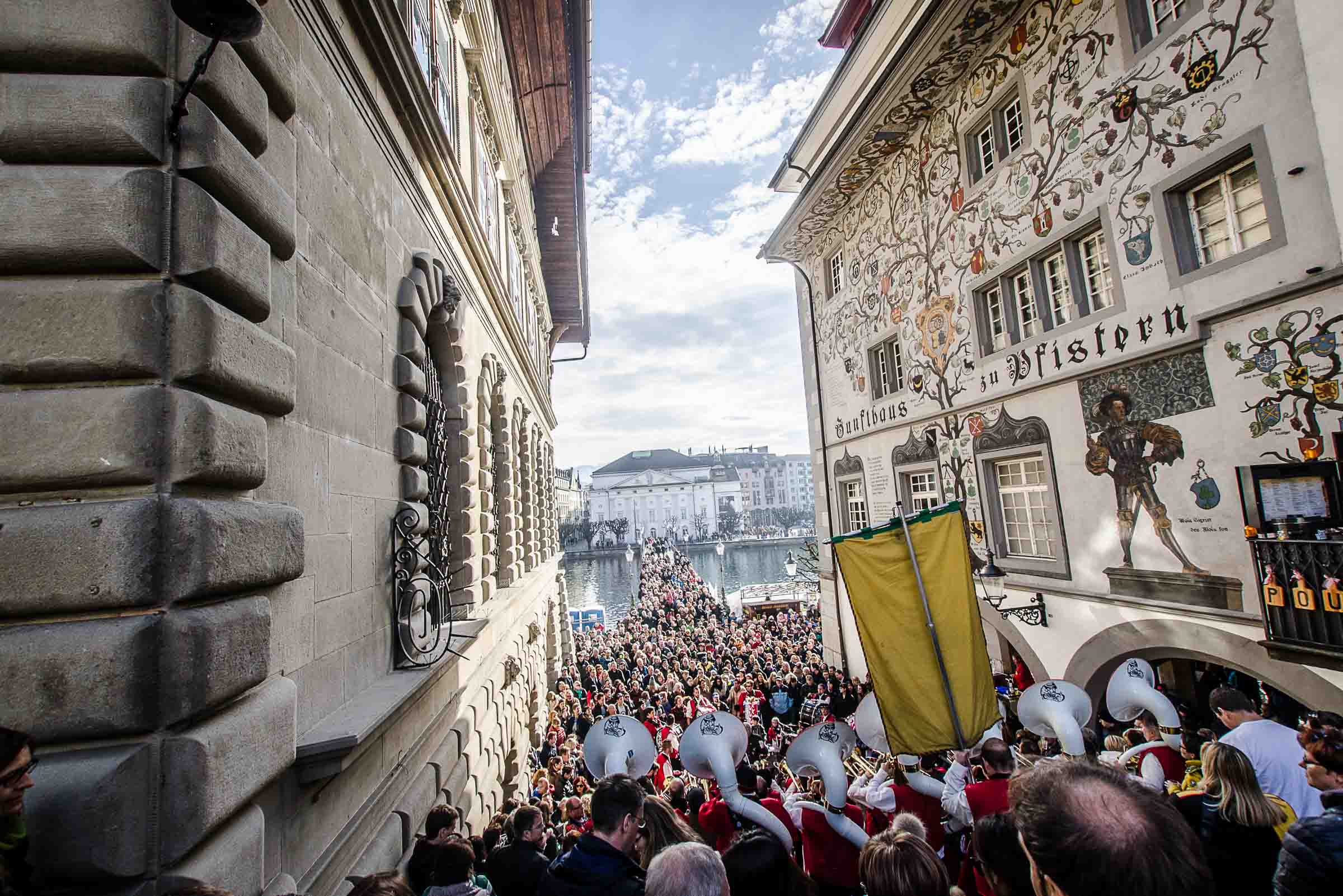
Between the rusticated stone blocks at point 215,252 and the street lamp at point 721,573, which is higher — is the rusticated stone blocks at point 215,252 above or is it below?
above

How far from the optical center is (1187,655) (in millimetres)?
7465

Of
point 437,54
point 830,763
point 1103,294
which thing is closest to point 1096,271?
point 1103,294

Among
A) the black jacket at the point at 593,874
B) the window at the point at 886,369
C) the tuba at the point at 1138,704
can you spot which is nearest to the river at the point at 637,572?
the window at the point at 886,369

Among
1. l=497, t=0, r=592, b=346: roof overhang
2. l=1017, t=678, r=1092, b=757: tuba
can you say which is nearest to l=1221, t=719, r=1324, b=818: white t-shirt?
l=1017, t=678, r=1092, b=757: tuba

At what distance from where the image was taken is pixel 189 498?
2305 mm

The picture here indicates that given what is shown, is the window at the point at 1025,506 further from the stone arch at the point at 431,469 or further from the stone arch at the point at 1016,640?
the stone arch at the point at 431,469

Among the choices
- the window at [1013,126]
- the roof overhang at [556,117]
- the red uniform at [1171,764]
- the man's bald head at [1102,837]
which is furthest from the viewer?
the roof overhang at [556,117]

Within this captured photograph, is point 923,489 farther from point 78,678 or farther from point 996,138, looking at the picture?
point 78,678

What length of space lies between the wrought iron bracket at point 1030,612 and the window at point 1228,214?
5.32 m

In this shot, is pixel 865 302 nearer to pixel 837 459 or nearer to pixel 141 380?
pixel 837 459

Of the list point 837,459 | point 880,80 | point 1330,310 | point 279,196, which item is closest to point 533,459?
point 837,459

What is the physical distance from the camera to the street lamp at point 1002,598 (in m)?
9.73

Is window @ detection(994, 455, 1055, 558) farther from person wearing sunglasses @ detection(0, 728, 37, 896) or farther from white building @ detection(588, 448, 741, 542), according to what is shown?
white building @ detection(588, 448, 741, 542)

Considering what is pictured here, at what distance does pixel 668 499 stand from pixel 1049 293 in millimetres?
122420
